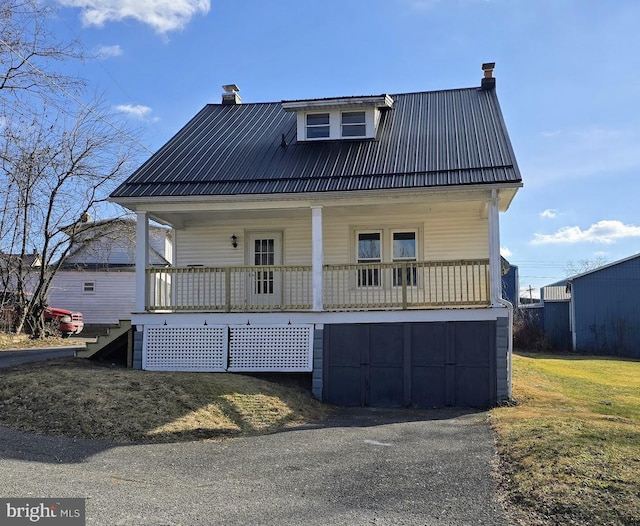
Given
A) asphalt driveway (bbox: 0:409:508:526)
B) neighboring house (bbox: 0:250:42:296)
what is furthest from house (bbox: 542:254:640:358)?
neighboring house (bbox: 0:250:42:296)

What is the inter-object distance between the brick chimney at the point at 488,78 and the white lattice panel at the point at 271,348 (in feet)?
31.2

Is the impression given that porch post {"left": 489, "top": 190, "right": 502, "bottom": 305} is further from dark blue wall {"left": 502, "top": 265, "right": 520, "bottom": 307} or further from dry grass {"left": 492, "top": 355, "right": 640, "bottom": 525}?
dark blue wall {"left": 502, "top": 265, "right": 520, "bottom": 307}

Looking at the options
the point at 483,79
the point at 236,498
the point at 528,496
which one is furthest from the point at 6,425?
the point at 483,79

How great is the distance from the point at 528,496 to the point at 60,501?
4175mm

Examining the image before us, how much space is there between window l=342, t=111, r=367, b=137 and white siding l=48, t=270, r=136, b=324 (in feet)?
61.6

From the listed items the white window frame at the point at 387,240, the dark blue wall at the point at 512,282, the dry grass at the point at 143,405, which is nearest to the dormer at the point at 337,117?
the white window frame at the point at 387,240

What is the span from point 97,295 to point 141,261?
63.4 ft

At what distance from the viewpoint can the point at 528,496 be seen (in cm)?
549

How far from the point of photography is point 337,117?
15.3m

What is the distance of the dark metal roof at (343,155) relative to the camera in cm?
1238

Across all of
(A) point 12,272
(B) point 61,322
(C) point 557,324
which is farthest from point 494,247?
(C) point 557,324

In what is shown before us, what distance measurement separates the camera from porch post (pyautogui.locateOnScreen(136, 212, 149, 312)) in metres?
12.9

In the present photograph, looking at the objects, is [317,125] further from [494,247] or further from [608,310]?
[608,310]

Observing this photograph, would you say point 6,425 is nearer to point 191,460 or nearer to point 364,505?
point 191,460
